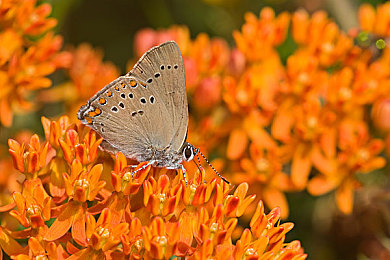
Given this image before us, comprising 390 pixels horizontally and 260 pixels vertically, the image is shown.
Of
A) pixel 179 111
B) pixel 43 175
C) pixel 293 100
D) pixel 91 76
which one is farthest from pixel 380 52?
pixel 43 175

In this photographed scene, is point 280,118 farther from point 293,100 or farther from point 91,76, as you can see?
point 91,76

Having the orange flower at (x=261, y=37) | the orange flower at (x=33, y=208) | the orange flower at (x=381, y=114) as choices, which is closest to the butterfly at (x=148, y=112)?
the orange flower at (x=33, y=208)

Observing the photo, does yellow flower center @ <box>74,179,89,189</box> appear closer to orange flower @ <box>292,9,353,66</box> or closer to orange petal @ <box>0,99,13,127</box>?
orange petal @ <box>0,99,13,127</box>

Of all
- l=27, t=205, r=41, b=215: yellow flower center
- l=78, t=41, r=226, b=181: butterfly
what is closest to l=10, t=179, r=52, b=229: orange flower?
l=27, t=205, r=41, b=215: yellow flower center

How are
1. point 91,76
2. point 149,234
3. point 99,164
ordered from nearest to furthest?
point 149,234 < point 99,164 < point 91,76

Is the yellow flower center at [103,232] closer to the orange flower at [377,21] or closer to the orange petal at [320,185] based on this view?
the orange petal at [320,185]
